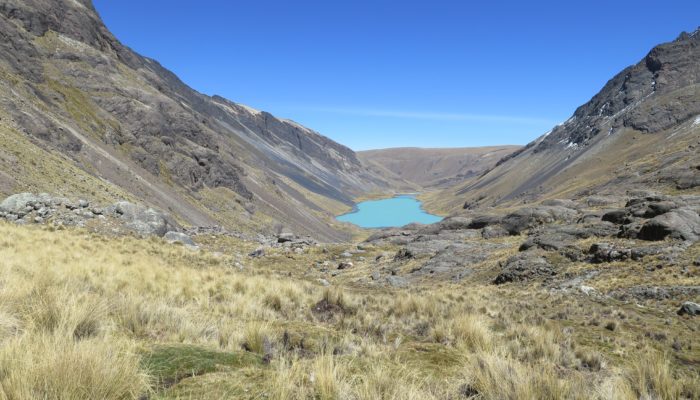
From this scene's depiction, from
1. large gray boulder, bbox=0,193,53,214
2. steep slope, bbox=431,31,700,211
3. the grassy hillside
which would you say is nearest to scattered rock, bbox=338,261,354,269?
the grassy hillside

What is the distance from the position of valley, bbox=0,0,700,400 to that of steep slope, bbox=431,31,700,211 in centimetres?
1676

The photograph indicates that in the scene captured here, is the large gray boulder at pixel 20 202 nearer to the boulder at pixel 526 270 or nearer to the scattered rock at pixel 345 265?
the scattered rock at pixel 345 265

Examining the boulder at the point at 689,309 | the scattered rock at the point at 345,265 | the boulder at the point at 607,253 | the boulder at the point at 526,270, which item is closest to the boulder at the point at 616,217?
the boulder at the point at 607,253

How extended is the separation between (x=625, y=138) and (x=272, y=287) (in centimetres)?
12836

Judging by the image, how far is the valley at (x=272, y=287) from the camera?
4.27 metres

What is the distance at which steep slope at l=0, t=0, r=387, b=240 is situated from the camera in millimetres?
37312

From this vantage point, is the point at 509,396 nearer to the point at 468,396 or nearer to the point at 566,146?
the point at 468,396

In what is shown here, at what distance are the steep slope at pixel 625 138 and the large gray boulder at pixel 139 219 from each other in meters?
64.1

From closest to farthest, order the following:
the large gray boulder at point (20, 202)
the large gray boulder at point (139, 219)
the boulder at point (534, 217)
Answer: the large gray boulder at point (20, 202) < the large gray boulder at point (139, 219) < the boulder at point (534, 217)

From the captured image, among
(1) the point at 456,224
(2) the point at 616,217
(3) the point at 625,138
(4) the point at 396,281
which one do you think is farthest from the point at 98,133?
(3) the point at 625,138

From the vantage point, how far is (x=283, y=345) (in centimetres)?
604

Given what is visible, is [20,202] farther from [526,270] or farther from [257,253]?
[526,270]

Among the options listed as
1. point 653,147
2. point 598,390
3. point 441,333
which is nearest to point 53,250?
point 441,333

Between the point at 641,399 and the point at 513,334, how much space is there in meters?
4.02
